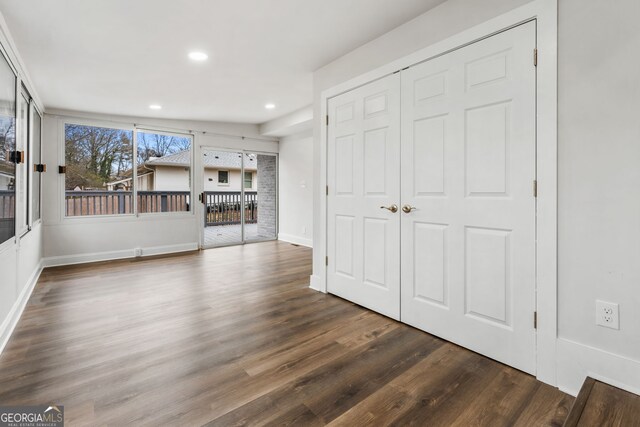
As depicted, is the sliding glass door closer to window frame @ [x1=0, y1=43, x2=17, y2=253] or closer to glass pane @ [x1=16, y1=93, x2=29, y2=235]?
glass pane @ [x1=16, y1=93, x2=29, y2=235]

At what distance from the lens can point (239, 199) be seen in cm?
949

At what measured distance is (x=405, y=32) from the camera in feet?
8.28

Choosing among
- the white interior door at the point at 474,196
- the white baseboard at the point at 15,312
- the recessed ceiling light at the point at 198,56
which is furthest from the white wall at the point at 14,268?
the white interior door at the point at 474,196

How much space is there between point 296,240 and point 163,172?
2836 mm

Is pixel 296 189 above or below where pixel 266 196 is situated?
above

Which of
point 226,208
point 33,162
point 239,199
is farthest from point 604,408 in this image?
point 226,208

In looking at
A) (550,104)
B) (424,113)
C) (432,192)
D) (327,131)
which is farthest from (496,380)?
(327,131)

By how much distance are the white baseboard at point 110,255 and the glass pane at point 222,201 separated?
0.70m

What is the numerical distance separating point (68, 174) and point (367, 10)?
16.6 ft

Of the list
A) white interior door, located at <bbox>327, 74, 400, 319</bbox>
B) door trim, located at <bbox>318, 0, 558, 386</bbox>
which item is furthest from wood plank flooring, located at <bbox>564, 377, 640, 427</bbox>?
white interior door, located at <bbox>327, 74, 400, 319</bbox>

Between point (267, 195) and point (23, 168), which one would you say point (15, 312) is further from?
point (267, 195)

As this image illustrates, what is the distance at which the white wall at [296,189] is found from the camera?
6.28 meters

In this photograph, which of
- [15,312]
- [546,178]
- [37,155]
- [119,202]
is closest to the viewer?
[546,178]

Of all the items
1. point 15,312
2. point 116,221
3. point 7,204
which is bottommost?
point 15,312
